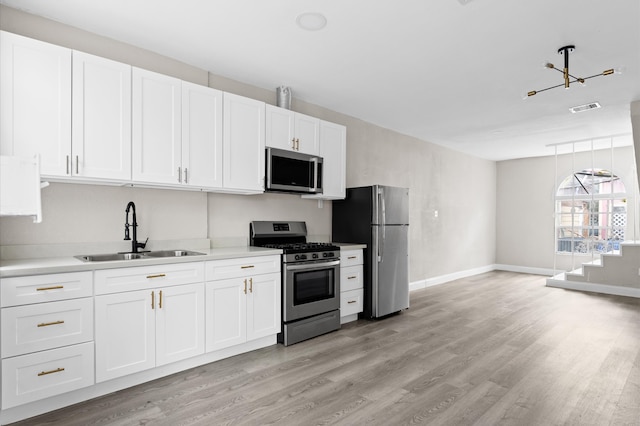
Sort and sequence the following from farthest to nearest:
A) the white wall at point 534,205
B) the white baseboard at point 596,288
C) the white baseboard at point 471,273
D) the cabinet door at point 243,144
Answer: the white wall at point 534,205, the white baseboard at point 471,273, the white baseboard at point 596,288, the cabinet door at point 243,144

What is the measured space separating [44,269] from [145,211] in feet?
3.45

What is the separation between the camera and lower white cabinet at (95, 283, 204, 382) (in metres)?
2.41

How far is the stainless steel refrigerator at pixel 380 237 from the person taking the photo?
4.40 meters

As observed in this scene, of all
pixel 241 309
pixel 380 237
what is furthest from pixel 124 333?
pixel 380 237

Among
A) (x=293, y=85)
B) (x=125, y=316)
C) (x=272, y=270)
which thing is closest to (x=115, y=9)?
(x=293, y=85)

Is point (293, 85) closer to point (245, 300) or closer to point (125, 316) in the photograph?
point (245, 300)

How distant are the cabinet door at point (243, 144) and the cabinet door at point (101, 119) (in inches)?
33.0

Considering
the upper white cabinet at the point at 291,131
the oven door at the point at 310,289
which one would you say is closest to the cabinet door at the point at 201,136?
the upper white cabinet at the point at 291,131

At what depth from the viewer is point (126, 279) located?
2.50 metres

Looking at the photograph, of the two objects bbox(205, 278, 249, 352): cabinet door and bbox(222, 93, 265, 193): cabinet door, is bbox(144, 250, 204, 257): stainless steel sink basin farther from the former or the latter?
bbox(222, 93, 265, 193): cabinet door

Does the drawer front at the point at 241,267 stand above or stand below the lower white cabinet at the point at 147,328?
above

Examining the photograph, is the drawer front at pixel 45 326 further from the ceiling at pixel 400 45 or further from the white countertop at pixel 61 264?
the ceiling at pixel 400 45

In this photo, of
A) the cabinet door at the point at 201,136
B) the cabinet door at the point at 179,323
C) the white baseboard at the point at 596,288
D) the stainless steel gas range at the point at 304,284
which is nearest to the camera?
the cabinet door at the point at 179,323

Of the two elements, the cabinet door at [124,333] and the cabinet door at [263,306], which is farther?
the cabinet door at [263,306]
